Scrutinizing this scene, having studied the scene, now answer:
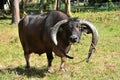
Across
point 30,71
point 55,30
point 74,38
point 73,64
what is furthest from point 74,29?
point 73,64

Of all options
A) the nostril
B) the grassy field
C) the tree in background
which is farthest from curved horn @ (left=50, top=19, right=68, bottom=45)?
the tree in background

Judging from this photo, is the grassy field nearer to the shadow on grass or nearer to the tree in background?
the shadow on grass

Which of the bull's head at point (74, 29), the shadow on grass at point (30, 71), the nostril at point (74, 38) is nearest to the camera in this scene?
the nostril at point (74, 38)

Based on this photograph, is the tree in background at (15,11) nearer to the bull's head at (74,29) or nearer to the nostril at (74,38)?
the bull's head at (74,29)

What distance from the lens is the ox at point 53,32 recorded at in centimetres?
891

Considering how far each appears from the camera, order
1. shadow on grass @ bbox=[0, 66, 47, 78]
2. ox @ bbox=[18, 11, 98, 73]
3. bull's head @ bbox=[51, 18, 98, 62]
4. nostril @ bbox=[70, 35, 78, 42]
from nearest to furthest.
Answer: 1. nostril @ bbox=[70, 35, 78, 42]
2. bull's head @ bbox=[51, 18, 98, 62]
3. ox @ bbox=[18, 11, 98, 73]
4. shadow on grass @ bbox=[0, 66, 47, 78]

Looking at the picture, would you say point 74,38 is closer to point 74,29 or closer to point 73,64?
point 74,29

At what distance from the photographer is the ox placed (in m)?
8.91

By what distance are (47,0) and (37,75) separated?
37.4m

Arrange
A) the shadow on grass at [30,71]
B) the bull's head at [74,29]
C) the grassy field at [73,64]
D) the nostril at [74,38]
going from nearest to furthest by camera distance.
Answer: the nostril at [74,38], the bull's head at [74,29], the grassy field at [73,64], the shadow on grass at [30,71]

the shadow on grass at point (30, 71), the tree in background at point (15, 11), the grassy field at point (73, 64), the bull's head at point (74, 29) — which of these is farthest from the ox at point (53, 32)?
the tree in background at point (15, 11)

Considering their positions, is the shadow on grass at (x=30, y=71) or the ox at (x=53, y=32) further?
the shadow on grass at (x=30, y=71)

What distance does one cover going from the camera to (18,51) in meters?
14.3

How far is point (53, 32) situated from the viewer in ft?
29.5
